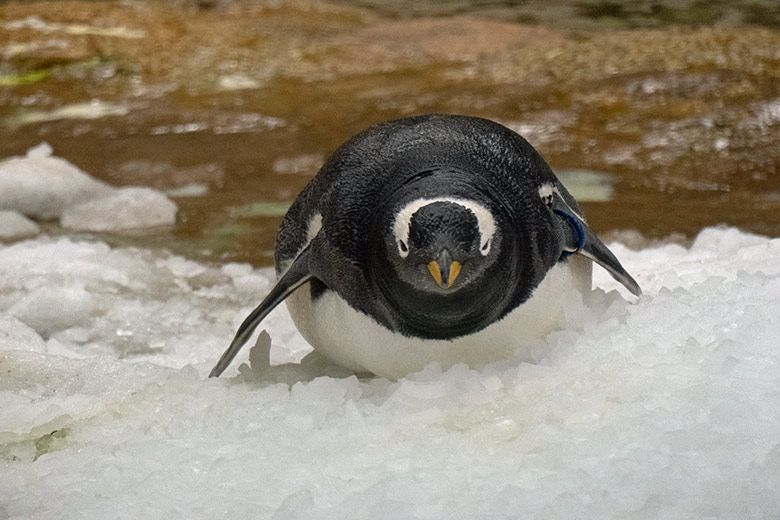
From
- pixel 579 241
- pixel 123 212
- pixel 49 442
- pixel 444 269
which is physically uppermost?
pixel 444 269

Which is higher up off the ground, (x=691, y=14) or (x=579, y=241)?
(x=579, y=241)

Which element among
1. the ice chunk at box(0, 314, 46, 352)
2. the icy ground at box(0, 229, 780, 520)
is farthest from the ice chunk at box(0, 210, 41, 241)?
the icy ground at box(0, 229, 780, 520)

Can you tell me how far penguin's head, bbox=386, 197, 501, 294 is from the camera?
5.16 feet

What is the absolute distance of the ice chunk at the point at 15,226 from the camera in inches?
137

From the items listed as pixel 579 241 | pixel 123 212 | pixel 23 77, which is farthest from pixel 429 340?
pixel 23 77

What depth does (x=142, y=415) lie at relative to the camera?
5.95ft

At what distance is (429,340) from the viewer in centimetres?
179

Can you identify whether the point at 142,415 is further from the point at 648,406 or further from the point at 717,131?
the point at 717,131

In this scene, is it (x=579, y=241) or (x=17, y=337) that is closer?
(x=579, y=241)

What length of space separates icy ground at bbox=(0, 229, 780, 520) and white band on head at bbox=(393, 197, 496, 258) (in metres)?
0.29

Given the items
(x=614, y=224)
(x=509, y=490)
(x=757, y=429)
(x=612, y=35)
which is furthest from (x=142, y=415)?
(x=612, y=35)

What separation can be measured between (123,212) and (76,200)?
10.4 inches

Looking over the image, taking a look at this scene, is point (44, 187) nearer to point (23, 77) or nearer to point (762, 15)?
point (23, 77)

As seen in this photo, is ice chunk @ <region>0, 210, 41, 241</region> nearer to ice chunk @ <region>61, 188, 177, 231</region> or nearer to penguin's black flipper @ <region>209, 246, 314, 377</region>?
ice chunk @ <region>61, 188, 177, 231</region>
